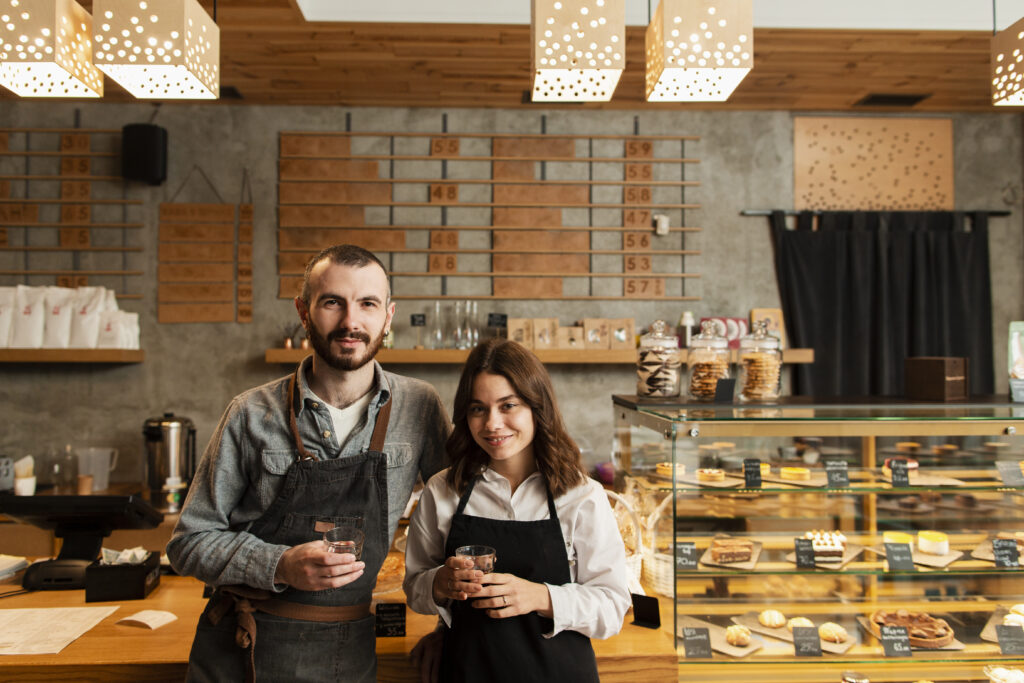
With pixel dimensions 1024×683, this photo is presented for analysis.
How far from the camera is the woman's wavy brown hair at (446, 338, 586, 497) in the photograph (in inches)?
64.9

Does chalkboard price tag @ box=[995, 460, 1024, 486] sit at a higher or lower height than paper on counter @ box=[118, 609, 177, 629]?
higher

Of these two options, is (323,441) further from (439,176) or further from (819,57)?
(819,57)

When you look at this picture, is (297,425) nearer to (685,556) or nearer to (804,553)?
(685,556)

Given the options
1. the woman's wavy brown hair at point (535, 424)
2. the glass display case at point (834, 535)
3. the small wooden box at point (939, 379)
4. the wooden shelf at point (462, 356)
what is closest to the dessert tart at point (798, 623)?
the glass display case at point (834, 535)

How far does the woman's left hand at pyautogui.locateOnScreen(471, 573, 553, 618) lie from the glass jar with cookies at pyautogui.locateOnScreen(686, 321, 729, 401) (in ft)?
3.82

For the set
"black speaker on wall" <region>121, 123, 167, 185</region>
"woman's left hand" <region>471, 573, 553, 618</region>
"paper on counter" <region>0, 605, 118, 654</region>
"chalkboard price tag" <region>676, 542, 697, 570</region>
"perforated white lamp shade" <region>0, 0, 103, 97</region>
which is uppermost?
"black speaker on wall" <region>121, 123, 167, 185</region>

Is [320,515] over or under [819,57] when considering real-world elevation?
under

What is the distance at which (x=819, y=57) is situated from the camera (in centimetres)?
377

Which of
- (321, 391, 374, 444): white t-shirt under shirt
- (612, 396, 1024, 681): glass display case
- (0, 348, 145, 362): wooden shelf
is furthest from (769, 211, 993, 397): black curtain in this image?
(0, 348, 145, 362): wooden shelf

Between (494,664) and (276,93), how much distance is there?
386 centimetres

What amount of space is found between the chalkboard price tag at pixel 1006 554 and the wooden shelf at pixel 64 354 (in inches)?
177

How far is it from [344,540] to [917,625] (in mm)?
2012

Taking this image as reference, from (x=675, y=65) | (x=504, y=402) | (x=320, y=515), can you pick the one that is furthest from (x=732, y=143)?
(x=320, y=515)

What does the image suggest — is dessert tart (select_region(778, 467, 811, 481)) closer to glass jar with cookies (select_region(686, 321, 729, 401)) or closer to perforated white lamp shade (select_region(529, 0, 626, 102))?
glass jar with cookies (select_region(686, 321, 729, 401))
